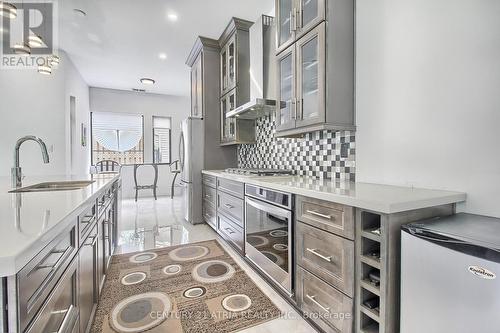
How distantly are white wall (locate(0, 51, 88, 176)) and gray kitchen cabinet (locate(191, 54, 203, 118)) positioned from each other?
218cm

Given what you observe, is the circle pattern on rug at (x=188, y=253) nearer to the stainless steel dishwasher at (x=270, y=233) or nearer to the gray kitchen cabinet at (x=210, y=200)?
the gray kitchen cabinet at (x=210, y=200)

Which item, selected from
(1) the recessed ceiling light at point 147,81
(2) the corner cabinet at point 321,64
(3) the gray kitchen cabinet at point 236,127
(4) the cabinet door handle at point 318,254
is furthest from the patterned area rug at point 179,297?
(1) the recessed ceiling light at point 147,81

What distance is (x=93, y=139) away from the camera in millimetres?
6570

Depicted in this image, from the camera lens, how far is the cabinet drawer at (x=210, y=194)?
3.37 meters

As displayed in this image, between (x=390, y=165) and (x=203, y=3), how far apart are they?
2.69 meters

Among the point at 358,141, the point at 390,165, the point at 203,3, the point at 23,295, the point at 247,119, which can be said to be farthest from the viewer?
the point at 247,119

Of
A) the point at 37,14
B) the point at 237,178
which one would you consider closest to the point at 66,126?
the point at 37,14

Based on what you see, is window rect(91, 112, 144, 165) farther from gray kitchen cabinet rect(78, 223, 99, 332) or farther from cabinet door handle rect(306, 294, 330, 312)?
cabinet door handle rect(306, 294, 330, 312)

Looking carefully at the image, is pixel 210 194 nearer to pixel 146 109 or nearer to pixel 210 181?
pixel 210 181

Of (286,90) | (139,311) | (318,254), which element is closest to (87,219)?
(139,311)

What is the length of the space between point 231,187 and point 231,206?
0.21 m

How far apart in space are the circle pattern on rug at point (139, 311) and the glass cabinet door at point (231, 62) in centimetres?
272

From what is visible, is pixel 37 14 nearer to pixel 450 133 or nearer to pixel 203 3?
pixel 203 3

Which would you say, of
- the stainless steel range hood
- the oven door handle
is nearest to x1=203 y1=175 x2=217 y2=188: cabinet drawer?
the stainless steel range hood
